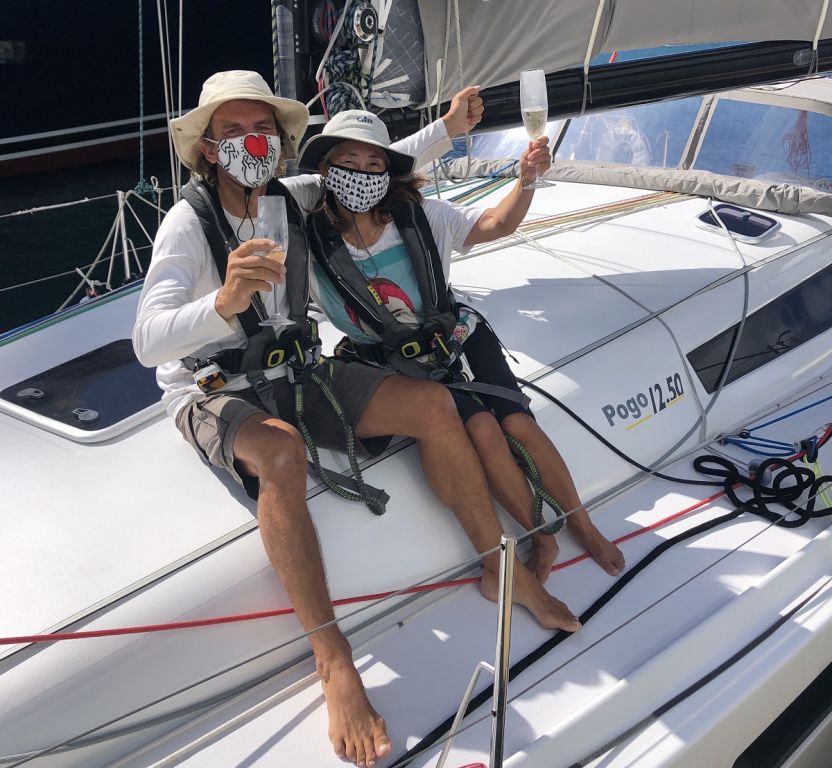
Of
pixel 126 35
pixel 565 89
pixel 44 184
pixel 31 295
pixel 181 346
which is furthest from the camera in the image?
pixel 126 35

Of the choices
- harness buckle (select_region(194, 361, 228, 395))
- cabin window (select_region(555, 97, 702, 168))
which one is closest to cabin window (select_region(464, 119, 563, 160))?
cabin window (select_region(555, 97, 702, 168))

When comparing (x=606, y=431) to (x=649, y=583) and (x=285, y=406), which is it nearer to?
(x=649, y=583)

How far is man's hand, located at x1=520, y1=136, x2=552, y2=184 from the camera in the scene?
8.65 ft

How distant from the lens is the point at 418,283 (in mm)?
2693

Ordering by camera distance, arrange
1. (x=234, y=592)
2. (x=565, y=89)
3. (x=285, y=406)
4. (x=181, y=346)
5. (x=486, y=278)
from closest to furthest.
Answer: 1. (x=181, y=346)
2. (x=234, y=592)
3. (x=285, y=406)
4. (x=565, y=89)
5. (x=486, y=278)

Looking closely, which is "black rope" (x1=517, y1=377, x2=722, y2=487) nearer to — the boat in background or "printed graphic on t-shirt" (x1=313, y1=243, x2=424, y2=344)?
"printed graphic on t-shirt" (x1=313, y1=243, x2=424, y2=344)

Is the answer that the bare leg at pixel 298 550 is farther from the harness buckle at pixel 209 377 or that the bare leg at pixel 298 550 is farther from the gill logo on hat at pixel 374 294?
the gill logo on hat at pixel 374 294

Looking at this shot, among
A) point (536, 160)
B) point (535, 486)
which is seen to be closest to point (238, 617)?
point (535, 486)

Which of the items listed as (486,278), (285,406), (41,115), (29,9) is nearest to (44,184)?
(41,115)

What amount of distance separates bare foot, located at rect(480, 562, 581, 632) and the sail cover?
1.63m

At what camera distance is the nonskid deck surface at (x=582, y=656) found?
2.08m

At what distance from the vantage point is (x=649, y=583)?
262 cm

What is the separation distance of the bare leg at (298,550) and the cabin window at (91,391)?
639mm

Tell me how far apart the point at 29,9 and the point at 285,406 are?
36.1 feet
